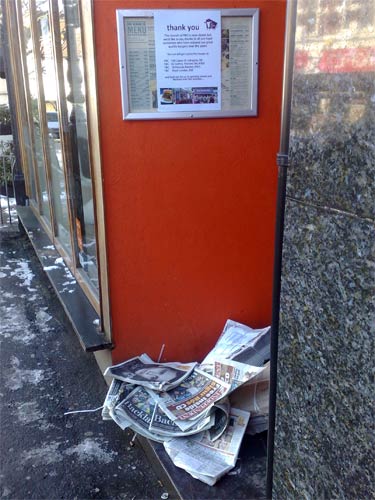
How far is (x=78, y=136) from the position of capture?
130 inches

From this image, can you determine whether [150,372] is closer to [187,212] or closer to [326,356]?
[187,212]

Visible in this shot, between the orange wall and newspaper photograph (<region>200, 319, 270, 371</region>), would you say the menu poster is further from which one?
newspaper photograph (<region>200, 319, 270, 371</region>)

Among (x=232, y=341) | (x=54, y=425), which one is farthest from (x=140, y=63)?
(x=54, y=425)

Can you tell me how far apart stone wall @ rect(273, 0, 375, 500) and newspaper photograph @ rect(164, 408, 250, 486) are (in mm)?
701

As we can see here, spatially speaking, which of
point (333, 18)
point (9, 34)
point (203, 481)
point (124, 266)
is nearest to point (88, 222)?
point (124, 266)

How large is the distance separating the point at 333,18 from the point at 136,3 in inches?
56.8

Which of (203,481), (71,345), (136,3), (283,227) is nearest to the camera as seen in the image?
(283,227)

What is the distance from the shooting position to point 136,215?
269cm

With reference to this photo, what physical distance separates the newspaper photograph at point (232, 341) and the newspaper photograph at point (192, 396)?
0.11 meters

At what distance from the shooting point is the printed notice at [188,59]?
248cm

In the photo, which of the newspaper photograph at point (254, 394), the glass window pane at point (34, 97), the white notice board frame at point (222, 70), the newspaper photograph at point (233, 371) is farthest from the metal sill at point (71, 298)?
the white notice board frame at point (222, 70)

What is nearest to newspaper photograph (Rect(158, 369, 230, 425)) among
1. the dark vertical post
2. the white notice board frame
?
the dark vertical post

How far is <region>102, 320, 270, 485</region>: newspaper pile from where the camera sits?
2354 mm

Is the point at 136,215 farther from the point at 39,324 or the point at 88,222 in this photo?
the point at 39,324
